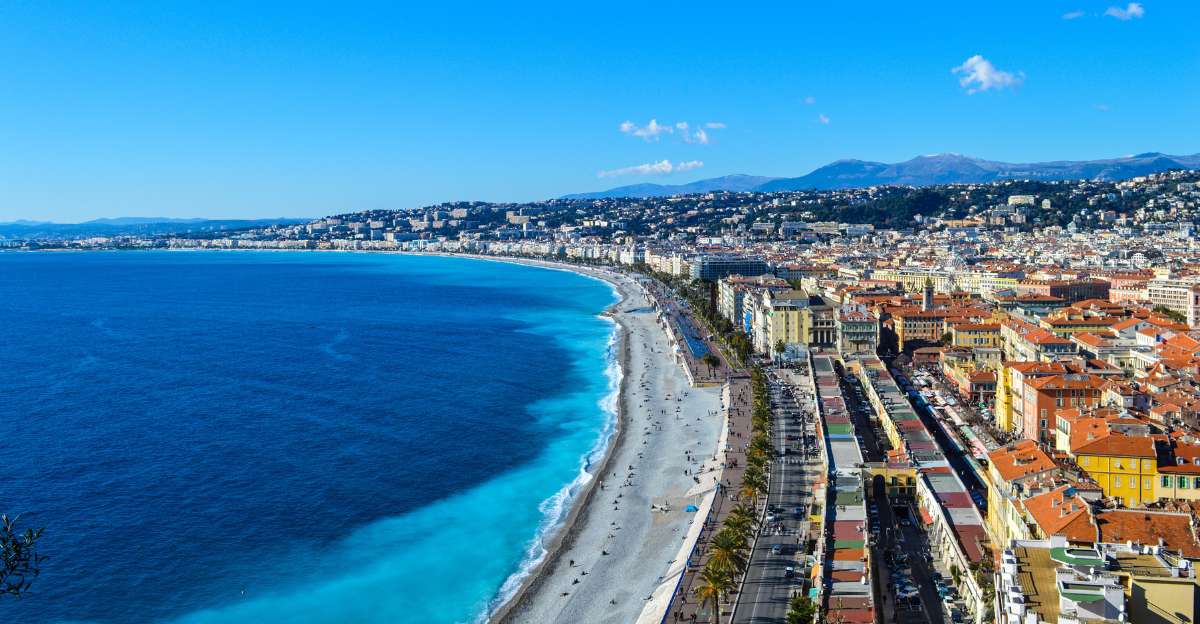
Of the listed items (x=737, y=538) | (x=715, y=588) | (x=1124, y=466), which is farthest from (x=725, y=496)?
(x=1124, y=466)

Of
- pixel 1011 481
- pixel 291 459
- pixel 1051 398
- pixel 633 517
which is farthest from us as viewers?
pixel 291 459

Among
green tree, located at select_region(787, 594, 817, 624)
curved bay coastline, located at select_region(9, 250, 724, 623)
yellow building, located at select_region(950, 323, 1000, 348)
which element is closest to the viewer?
green tree, located at select_region(787, 594, 817, 624)

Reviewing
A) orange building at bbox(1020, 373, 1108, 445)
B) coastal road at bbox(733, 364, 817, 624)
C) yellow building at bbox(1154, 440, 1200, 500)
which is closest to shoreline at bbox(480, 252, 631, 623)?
coastal road at bbox(733, 364, 817, 624)

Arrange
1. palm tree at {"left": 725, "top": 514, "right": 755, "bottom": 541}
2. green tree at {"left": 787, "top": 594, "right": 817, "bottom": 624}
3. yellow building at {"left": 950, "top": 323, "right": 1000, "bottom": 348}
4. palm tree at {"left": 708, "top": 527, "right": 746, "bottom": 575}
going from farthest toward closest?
yellow building at {"left": 950, "top": 323, "right": 1000, "bottom": 348} < palm tree at {"left": 725, "top": 514, "right": 755, "bottom": 541} < palm tree at {"left": 708, "top": 527, "right": 746, "bottom": 575} < green tree at {"left": 787, "top": 594, "right": 817, "bottom": 624}

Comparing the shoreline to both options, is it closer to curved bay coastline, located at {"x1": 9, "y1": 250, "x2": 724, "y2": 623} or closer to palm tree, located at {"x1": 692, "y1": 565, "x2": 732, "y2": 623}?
curved bay coastline, located at {"x1": 9, "y1": 250, "x2": 724, "y2": 623}

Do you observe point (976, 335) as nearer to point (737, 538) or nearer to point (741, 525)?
point (741, 525)

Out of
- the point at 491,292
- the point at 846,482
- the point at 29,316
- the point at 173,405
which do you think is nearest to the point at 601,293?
the point at 491,292
